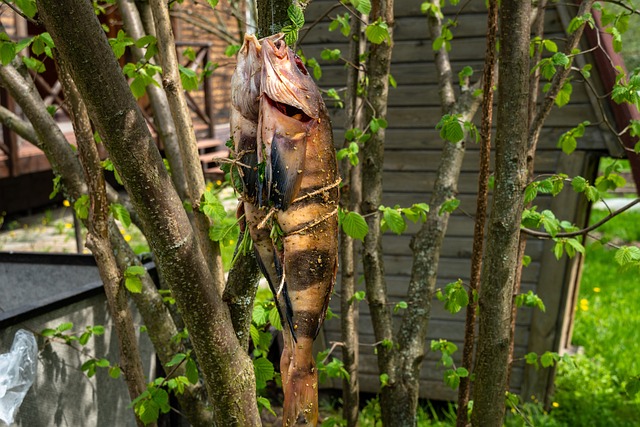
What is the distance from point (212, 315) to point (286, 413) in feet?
1.19

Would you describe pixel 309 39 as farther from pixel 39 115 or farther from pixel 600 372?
pixel 600 372

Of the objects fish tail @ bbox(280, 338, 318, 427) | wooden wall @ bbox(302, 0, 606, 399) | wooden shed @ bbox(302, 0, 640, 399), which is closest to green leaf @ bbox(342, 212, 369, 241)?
fish tail @ bbox(280, 338, 318, 427)

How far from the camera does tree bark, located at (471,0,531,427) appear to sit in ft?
6.44

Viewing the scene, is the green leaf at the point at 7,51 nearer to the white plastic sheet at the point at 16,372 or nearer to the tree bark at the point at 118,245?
the tree bark at the point at 118,245

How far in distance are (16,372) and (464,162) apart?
2986mm

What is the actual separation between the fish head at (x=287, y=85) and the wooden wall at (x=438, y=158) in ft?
10.8

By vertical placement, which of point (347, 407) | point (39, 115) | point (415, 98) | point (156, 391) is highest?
point (39, 115)

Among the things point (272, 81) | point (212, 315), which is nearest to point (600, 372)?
point (212, 315)

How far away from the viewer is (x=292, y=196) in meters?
1.21

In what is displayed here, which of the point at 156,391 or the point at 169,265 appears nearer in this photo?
the point at 169,265

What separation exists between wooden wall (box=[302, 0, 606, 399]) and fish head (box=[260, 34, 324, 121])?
3280mm

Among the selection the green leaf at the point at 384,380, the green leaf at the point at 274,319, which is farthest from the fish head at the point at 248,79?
the green leaf at the point at 384,380

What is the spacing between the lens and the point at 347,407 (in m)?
3.01

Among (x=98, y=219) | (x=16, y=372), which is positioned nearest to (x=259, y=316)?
(x=98, y=219)
